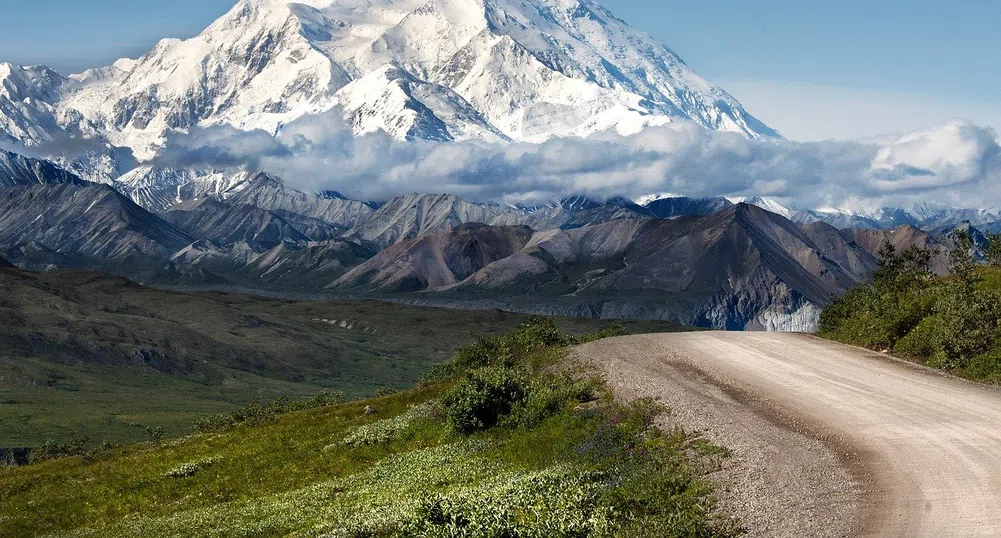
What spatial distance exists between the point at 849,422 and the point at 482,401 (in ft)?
39.4

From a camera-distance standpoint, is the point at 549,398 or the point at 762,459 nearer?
the point at 762,459

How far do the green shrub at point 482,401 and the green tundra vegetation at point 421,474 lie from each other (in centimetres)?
6

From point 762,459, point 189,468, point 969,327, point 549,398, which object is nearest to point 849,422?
point 762,459

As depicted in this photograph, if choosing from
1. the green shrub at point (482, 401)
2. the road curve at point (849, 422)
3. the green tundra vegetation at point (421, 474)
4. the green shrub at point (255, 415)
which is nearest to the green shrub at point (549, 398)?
the green tundra vegetation at point (421, 474)

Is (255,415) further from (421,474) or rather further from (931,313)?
(931,313)

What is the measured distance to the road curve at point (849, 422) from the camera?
20406 millimetres

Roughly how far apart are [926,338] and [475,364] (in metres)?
21.2

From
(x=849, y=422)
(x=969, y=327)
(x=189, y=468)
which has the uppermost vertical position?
(x=969, y=327)

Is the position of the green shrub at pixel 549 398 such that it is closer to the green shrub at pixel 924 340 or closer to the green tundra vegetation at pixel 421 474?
the green tundra vegetation at pixel 421 474

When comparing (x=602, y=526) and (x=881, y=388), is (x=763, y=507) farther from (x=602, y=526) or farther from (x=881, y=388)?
(x=881, y=388)

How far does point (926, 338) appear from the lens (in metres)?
42.1

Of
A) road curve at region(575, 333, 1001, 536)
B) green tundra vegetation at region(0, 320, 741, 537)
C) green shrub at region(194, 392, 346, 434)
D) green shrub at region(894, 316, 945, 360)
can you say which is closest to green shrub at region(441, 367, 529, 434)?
green tundra vegetation at region(0, 320, 741, 537)

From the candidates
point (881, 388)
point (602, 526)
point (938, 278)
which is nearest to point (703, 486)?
point (602, 526)

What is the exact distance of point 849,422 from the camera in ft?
95.2
